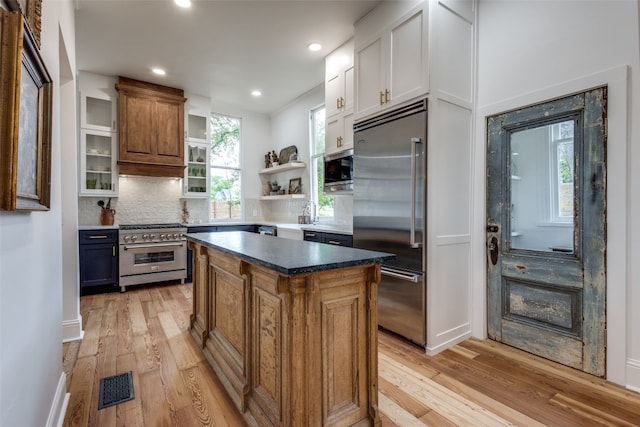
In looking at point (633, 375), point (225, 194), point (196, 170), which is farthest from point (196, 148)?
point (633, 375)

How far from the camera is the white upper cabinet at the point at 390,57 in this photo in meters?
2.51

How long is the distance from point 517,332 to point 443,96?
6.71ft

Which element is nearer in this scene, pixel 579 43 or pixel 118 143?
pixel 579 43

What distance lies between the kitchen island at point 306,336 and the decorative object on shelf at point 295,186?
3.31 m

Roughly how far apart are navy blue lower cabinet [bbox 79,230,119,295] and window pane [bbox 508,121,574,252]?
471 cm

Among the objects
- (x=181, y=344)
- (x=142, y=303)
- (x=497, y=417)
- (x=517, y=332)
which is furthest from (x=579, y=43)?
(x=142, y=303)

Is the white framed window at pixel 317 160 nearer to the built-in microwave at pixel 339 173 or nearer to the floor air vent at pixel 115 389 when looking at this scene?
the built-in microwave at pixel 339 173

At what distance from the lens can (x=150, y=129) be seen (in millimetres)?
4598

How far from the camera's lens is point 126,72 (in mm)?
4312

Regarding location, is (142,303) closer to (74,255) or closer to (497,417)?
(74,255)

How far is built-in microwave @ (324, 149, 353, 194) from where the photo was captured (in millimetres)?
3475

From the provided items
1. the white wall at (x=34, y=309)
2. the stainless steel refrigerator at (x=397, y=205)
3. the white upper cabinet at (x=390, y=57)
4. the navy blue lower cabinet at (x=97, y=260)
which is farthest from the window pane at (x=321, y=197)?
the white wall at (x=34, y=309)

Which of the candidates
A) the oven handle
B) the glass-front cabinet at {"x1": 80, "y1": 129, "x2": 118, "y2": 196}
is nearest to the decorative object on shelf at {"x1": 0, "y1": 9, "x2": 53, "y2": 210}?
the oven handle

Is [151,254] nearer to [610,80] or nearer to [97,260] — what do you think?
[97,260]
